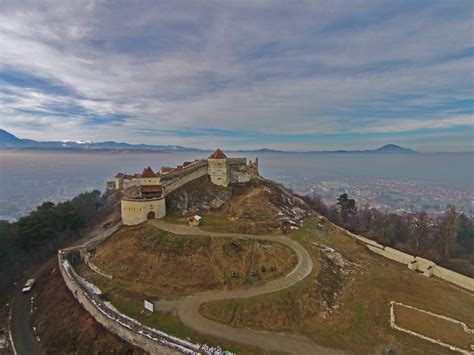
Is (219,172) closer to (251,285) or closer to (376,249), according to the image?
(251,285)

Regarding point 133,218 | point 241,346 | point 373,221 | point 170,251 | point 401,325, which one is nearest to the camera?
point 241,346

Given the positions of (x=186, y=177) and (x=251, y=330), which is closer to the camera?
(x=251, y=330)

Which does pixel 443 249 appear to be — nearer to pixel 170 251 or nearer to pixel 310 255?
pixel 310 255

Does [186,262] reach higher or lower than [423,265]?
higher

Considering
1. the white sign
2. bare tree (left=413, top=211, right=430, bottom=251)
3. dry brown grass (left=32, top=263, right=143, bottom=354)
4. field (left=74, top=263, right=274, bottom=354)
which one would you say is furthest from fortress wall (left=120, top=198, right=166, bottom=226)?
bare tree (left=413, top=211, right=430, bottom=251)

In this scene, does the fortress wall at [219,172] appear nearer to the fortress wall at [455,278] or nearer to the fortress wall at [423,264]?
the fortress wall at [423,264]

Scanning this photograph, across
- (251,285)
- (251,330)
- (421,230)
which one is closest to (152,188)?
(251,285)

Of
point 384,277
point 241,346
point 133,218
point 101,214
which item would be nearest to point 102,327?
point 241,346

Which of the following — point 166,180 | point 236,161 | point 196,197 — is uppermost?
point 236,161
